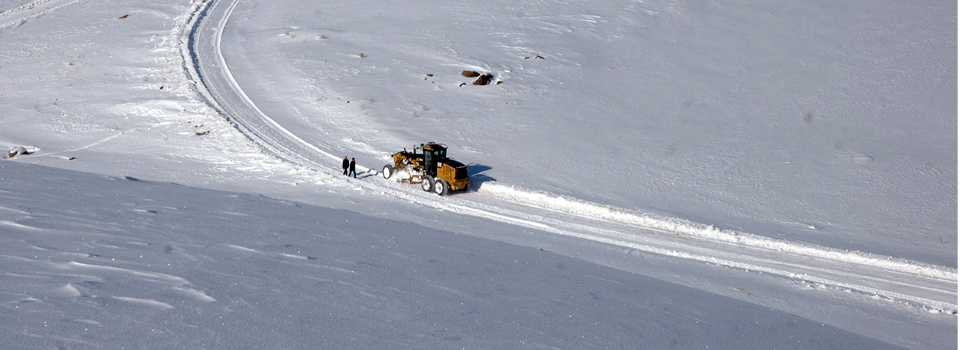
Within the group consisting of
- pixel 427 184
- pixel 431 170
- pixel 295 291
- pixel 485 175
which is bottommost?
pixel 485 175

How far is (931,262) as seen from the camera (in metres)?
15.4

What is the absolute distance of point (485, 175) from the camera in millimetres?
20656

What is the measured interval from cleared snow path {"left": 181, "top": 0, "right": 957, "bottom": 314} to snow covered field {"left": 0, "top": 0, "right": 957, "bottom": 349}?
0.10 metres

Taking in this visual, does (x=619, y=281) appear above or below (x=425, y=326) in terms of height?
below

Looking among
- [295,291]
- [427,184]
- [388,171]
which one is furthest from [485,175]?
[295,291]

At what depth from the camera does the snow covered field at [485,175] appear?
24.5 ft

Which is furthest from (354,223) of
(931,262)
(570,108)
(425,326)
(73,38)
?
(73,38)

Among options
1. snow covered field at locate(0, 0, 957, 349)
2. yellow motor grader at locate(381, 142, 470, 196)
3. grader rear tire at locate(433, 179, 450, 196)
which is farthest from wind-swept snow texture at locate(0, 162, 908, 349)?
yellow motor grader at locate(381, 142, 470, 196)

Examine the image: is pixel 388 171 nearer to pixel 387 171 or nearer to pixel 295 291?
pixel 387 171

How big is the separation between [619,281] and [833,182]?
1265 centimetres

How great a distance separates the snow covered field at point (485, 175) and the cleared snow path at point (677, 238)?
98 millimetres

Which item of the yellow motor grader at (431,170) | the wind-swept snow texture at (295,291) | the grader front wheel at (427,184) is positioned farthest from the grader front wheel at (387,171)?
the wind-swept snow texture at (295,291)

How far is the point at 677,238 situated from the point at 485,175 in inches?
251

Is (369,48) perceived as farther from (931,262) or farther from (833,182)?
(931,262)
